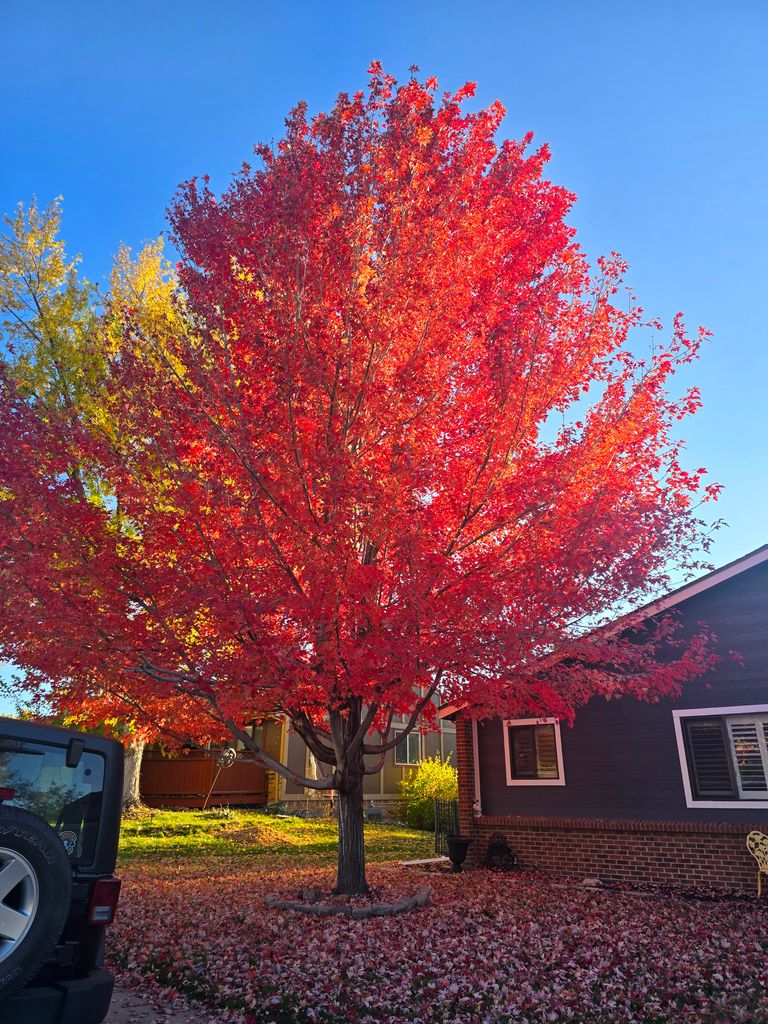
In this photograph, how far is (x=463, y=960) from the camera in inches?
265

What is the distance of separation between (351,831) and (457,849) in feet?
15.6

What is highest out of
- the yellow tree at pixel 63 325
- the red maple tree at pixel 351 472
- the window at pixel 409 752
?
the yellow tree at pixel 63 325

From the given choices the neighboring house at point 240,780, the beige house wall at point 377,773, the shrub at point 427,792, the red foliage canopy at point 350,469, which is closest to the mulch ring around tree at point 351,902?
the red foliage canopy at point 350,469

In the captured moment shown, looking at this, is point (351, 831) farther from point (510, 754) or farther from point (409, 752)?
point (409, 752)

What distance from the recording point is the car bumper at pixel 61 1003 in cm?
348

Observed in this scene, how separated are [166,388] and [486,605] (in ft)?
17.6

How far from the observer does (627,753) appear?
12.8 m

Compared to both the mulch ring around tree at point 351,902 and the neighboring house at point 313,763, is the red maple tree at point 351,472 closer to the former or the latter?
the mulch ring around tree at point 351,902

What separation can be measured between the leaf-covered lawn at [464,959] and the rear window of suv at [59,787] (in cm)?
239

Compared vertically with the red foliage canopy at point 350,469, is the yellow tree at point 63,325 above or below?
above

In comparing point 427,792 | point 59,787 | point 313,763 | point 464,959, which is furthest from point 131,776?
point 59,787

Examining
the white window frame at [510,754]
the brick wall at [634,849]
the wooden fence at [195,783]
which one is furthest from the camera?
the wooden fence at [195,783]

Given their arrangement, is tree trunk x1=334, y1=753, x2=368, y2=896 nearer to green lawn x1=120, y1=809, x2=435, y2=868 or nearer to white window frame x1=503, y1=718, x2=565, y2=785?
white window frame x1=503, y1=718, x2=565, y2=785

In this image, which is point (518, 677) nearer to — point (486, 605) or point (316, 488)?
point (486, 605)
